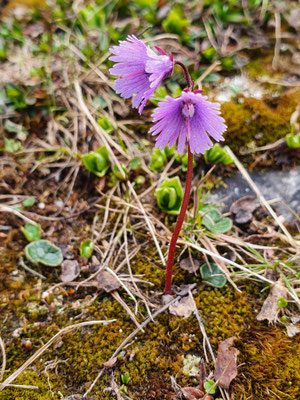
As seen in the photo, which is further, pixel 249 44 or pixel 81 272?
pixel 249 44

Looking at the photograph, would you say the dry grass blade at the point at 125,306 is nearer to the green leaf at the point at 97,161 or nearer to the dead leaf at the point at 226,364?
the dead leaf at the point at 226,364

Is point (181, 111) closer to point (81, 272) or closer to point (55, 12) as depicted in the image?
point (81, 272)

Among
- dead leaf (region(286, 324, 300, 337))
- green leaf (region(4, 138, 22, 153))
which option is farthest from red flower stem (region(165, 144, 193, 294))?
green leaf (region(4, 138, 22, 153))

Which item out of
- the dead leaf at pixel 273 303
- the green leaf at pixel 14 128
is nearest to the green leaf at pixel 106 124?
the green leaf at pixel 14 128

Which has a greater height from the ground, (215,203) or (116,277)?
(215,203)

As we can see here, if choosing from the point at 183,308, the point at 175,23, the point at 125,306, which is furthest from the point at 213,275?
the point at 175,23

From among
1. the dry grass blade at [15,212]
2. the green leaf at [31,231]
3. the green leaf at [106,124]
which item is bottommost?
the green leaf at [31,231]

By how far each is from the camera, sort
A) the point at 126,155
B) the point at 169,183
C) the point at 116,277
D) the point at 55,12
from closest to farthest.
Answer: the point at 116,277, the point at 169,183, the point at 126,155, the point at 55,12

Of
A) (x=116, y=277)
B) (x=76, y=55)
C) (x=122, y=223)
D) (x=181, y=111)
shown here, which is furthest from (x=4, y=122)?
(x=181, y=111)
